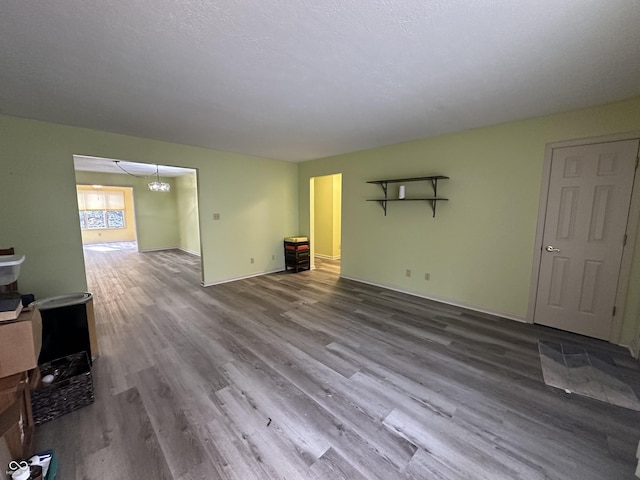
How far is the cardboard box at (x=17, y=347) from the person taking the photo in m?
1.24

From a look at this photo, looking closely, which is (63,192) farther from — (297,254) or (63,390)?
(297,254)

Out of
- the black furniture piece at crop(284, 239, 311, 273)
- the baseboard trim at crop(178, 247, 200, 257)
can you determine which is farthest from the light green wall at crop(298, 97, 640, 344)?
the baseboard trim at crop(178, 247, 200, 257)

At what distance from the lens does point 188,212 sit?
8117mm

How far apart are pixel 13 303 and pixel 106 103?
2.12m

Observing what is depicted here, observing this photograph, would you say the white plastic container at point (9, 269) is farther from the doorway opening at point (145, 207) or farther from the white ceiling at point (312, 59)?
the doorway opening at point (145, 207)

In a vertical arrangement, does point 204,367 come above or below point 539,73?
below

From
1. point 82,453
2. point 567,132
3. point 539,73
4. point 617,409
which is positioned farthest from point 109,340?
point 567,132

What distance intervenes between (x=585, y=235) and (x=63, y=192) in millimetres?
6194

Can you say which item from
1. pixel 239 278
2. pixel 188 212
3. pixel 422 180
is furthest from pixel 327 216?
pixel 188 212

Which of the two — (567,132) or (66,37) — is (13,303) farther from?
(567,132)

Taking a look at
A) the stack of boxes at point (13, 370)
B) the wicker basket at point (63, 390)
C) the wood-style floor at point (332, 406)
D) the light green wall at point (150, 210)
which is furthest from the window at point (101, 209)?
the stack of boxes at point (13, 370)

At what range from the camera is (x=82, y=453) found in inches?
58.5

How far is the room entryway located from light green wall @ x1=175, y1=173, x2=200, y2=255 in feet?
25.2

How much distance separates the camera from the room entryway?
8.71 ft
